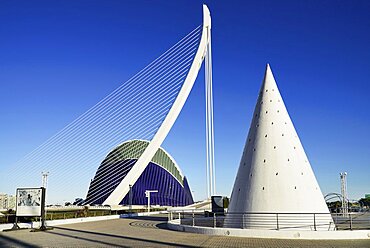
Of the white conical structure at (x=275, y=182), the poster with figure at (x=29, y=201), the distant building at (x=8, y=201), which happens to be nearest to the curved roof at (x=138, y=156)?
the distant building at (x=8, y=201)

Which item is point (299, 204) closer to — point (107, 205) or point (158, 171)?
point (107, 205)

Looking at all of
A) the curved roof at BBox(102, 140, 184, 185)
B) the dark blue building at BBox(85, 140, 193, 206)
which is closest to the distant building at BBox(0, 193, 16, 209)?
the dark blue building at BBox(85, 140, 193, 206)

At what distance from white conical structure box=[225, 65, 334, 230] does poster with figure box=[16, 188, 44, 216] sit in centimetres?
1001

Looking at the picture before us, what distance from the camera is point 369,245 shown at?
11.8m

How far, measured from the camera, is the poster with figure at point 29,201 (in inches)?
756

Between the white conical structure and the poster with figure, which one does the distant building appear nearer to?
the poster with figure

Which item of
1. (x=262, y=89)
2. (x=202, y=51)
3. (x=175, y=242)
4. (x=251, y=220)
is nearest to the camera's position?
(x=175, y=242)

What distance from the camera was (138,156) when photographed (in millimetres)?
67500

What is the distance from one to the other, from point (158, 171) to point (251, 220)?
62435mm

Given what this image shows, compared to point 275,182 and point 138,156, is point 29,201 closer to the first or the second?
point 275,182

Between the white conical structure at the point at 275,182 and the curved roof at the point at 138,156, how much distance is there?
49.8 m

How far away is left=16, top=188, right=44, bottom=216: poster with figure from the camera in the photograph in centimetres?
1920

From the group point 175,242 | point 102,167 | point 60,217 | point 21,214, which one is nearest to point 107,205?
point 60,217

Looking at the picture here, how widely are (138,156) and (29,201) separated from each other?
4812cm
